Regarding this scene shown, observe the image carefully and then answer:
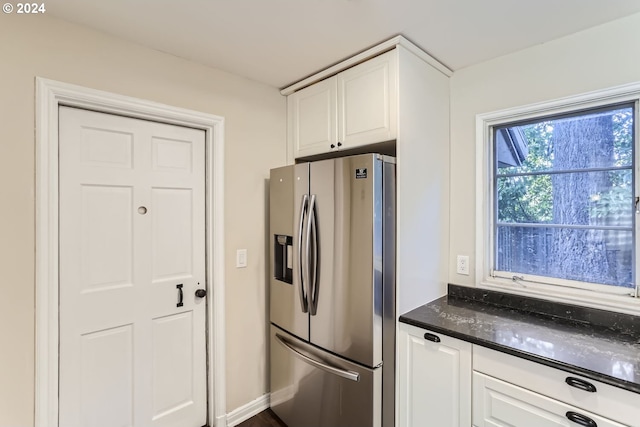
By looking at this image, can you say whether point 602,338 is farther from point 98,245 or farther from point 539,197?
point 98,245

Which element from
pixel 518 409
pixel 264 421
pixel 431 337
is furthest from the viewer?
pixel 264 421

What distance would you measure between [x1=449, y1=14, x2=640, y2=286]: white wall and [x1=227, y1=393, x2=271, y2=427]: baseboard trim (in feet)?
5.37

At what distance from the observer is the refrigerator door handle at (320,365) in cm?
167

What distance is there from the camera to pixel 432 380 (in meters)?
1.61

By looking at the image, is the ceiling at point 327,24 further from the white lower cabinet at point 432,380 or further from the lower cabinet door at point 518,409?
the lower cabinet door at point 518,409

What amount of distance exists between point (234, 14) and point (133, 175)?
1041 millimetres

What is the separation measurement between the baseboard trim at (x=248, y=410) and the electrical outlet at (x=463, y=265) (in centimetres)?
169

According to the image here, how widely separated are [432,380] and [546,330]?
62cm

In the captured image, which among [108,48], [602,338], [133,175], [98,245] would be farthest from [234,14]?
[602,338]

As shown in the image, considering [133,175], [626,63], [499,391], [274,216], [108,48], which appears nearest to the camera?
[499,391]

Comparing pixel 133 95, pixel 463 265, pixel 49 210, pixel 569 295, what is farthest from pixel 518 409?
pixel 133 95

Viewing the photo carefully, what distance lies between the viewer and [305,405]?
1929mm

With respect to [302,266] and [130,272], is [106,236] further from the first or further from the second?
[302,266]

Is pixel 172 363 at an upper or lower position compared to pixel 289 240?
lower
